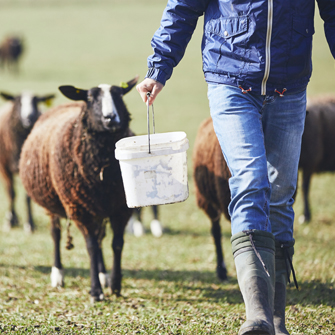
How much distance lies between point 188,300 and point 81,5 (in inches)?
2112

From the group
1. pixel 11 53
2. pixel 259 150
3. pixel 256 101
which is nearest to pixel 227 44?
pixel 256 101

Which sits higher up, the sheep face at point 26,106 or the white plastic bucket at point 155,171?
the sheep face at point 26,106

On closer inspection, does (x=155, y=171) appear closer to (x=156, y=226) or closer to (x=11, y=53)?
(x=156, y=226)

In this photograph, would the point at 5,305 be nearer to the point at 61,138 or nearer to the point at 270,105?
the point at 61,138

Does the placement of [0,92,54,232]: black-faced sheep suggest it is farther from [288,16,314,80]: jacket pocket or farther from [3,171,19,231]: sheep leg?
[288,16,314,80]: jacket pocket

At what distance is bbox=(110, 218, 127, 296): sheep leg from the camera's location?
4.16 m

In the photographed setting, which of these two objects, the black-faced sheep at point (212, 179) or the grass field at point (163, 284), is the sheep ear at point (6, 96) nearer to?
the grass field at point (163, 284)

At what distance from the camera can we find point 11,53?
2858 centimetres

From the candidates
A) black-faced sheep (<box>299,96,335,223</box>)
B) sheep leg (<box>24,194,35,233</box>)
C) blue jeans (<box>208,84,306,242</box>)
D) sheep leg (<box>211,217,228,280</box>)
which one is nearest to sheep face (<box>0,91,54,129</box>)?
sheep leg (<box>24,194,35,233</box>)

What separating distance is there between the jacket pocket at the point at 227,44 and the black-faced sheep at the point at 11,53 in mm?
27569

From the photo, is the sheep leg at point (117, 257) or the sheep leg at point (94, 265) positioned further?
the sheep leg at point (117, 257)

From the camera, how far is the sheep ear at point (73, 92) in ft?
13.7

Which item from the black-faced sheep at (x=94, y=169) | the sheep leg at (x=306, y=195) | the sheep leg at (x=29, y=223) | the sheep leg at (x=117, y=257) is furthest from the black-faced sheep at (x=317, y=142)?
the sheep leg at (x=29, y=223)

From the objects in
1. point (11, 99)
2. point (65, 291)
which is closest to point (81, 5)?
point (11, 99)
